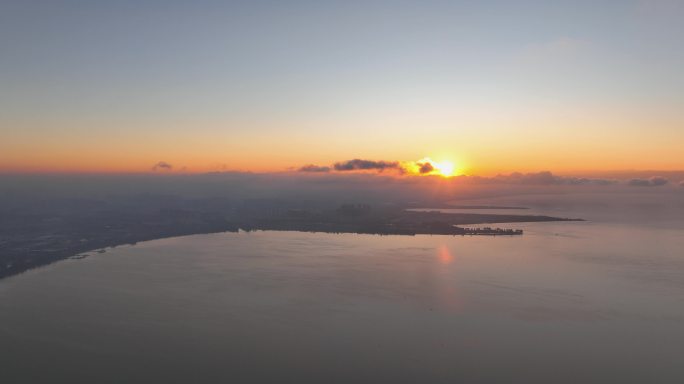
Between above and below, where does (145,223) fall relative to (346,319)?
above

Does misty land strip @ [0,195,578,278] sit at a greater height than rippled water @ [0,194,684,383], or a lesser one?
greater

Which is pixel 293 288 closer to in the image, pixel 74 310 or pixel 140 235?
pixel 74 310

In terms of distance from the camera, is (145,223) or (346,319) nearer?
(346,319)

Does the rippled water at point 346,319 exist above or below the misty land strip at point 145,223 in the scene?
below

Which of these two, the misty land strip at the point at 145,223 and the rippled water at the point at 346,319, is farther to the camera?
the misty land strip at the point at 145,223

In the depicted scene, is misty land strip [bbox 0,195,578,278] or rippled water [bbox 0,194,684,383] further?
misty land strip [bbox 0,195,578,278]
